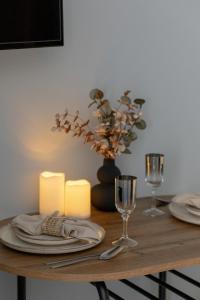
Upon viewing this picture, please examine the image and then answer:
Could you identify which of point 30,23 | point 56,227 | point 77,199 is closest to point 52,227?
point 56,227

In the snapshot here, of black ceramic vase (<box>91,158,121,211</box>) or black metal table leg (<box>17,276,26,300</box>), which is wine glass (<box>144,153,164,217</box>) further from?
black metal table leg (<box>17,276,26,300</box>)

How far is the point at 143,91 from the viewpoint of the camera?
2.15m

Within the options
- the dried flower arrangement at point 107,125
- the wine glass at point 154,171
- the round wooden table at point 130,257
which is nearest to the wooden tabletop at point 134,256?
the round wooden table at point 130,257

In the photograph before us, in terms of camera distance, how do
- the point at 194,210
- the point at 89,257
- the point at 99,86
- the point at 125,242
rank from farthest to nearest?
the point at 99,86 → the point at 194,210 → the point at 125,242 → the point at 89,257

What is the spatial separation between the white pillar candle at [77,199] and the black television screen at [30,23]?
0.41 metres

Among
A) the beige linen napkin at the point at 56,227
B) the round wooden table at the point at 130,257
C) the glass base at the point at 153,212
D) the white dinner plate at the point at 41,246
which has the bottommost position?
the round wooden table at the point at 130,257

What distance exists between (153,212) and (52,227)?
0.43 m

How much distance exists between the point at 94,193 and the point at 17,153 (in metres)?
0.26

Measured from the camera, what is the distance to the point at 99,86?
2.06m

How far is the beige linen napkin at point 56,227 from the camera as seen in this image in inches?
62.2

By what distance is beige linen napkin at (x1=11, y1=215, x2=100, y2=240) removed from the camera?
1.58m

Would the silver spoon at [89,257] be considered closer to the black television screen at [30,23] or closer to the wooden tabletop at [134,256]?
the wooden tabletop at [134,256]

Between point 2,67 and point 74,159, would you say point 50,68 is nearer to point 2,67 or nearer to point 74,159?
point 2,67

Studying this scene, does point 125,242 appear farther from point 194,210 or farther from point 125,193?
point 194,210
